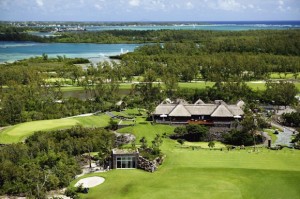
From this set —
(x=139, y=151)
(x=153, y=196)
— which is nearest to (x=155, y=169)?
(x=139, y=151)

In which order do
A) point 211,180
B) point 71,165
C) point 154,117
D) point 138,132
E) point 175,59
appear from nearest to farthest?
point 211,180 → point 71,165 → point 138,132 → point 154,117 → point 175,59

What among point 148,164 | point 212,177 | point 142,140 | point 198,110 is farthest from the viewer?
point 198,110

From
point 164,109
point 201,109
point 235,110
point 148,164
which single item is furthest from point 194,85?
point 148,164

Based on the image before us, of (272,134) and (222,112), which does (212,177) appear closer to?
(272,134)

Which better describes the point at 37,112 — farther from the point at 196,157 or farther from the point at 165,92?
the point at 196,157

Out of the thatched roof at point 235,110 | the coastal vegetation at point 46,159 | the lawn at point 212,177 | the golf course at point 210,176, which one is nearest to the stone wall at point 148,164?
the golf course at point 210,176

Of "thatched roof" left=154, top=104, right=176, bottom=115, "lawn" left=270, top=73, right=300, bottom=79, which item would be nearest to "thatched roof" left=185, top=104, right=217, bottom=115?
"thatched roof" left=154, top=104, right=176, bottom=115

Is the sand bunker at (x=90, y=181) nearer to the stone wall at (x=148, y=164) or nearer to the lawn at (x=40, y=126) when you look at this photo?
the stone wall at (x=148, y=164)
